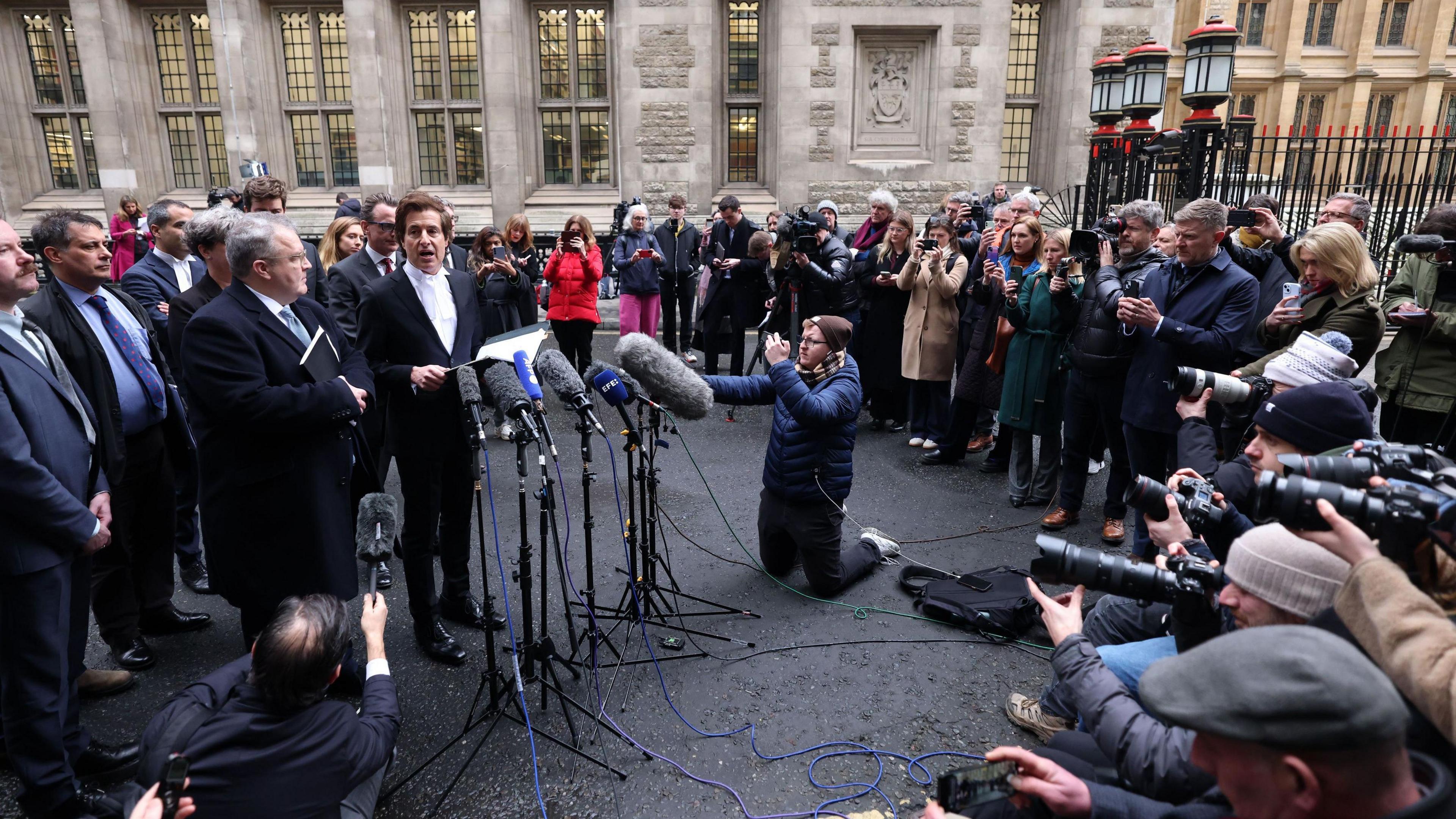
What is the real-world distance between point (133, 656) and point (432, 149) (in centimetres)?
1225

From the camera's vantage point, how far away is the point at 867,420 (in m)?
8.05

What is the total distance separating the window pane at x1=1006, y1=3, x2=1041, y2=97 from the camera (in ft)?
44.0

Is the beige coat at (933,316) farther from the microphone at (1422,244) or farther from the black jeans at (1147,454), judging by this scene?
the microphone at (1422,244)

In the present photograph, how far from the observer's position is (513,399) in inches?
113

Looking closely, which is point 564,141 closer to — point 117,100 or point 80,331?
point 117,100

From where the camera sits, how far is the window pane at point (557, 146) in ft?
46.5

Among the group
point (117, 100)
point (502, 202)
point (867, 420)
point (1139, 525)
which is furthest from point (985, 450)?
point (117, 100)

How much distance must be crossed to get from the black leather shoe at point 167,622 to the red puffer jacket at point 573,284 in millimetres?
4413

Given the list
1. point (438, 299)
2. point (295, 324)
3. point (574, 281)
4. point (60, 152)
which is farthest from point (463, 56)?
point (295, 324)

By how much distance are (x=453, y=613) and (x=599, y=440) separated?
3.48 meters

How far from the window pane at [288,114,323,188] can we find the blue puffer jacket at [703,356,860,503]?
13.0 metres

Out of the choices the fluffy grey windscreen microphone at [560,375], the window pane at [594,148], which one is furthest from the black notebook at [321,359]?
the window pane at [594,148]

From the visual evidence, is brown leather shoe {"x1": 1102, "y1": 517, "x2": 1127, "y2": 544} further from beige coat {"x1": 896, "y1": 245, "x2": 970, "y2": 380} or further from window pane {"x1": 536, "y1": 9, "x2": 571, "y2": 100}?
window pane {"x1": 536, "y1": 9, "x2": 571, "y2": 100}

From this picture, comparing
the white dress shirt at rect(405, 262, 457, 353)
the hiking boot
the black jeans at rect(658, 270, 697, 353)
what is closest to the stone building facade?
the black jeans at rect(658, 270, 697, 353)
